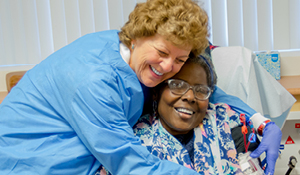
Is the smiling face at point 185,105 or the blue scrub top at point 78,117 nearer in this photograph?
the blue scrub top at point 78,117

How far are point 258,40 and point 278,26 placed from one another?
7.4 inches

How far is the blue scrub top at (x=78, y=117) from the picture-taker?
112cm

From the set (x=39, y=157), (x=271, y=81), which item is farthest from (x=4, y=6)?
(x=271, y=81)

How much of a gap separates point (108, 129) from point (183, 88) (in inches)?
16.3

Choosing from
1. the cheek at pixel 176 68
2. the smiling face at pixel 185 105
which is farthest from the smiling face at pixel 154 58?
the smiling face at pixel 185 105

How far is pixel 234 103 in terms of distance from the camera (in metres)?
1.61

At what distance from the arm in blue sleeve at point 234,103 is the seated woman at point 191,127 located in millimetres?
99

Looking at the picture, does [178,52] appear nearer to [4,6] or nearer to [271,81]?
[271,81]

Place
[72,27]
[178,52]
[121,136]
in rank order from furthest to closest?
[72,27], [178,52], [121,136]

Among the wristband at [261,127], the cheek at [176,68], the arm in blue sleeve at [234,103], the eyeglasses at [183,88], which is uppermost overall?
the cheek at [176,68]

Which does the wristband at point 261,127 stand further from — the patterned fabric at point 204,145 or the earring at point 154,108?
the earring at point 154,108

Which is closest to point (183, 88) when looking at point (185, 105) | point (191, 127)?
point (185, 105)

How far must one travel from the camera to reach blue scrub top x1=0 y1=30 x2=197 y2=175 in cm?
112

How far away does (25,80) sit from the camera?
1.33m
